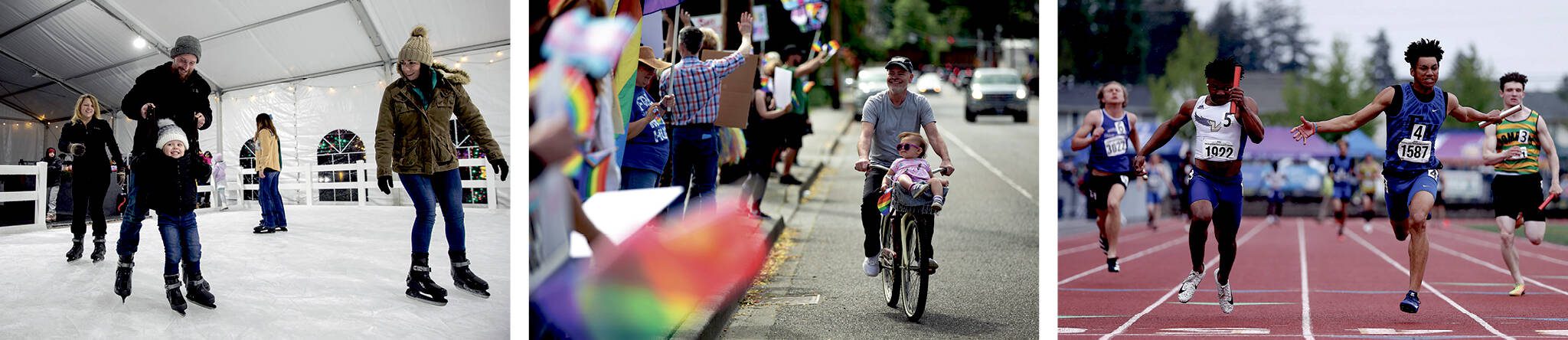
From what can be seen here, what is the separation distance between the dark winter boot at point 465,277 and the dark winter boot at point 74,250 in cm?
166

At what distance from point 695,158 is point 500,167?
3123 mm

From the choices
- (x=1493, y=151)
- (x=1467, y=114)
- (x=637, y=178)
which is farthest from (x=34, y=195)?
(x=1493, y=151)

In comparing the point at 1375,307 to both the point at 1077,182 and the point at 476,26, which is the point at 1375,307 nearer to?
the point at 476,26

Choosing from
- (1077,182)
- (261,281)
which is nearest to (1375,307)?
(261,281)

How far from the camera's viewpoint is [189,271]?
20.2 feet

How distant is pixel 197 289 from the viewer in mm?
6160

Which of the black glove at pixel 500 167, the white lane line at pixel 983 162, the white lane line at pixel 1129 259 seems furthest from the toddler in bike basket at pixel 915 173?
the white lane line at pixel 983 162

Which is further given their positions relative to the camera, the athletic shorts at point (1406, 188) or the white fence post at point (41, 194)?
the athletic shorts at point (1406, 188)

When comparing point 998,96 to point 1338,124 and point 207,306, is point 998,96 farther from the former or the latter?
point 207,306

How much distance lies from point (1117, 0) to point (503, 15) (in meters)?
38.3

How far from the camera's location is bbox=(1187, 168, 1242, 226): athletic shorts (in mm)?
6902

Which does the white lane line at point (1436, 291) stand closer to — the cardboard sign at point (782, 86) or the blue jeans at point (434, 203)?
the cardboard sign at point (782, 86)

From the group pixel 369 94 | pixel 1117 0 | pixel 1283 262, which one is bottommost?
pixel 1283 262

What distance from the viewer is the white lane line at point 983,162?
610 inches
